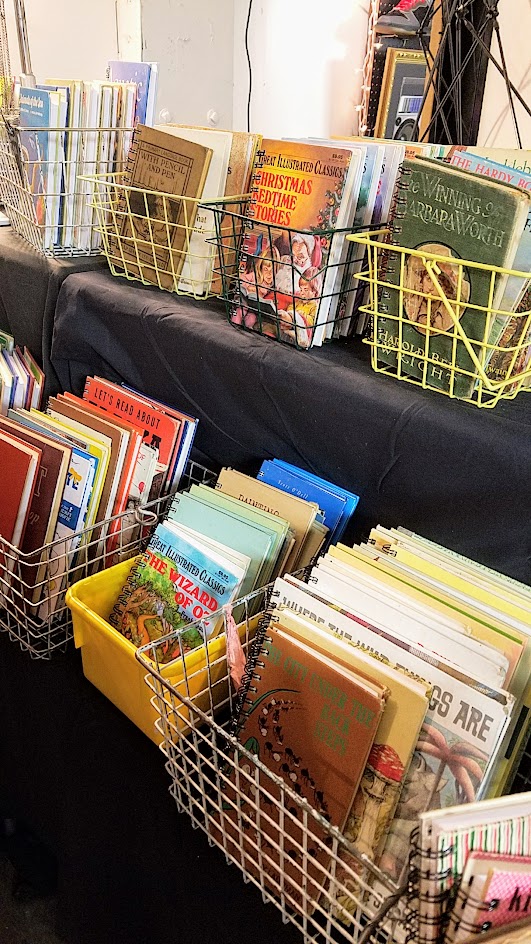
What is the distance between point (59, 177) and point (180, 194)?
1.21 ft

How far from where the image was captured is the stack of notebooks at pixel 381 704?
658 millimetres

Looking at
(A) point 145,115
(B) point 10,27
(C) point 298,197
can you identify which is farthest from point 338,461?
(B) point 10,27

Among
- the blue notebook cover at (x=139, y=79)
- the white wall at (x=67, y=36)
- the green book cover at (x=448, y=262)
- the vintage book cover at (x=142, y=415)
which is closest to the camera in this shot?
the green book cover at (x=448, y=262)

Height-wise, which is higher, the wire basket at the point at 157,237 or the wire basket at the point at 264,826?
the wire basket at the point at 157,237

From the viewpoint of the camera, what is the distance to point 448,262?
30.5 inches

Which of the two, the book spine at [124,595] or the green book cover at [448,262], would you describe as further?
the book spine at [124,595]

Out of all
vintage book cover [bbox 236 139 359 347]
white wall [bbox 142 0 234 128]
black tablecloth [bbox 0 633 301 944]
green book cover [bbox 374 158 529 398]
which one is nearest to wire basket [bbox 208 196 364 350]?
vintage book cover [bbox 236 139 359 347]

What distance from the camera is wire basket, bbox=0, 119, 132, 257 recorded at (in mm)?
1372

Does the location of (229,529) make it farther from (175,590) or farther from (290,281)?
(290,281)

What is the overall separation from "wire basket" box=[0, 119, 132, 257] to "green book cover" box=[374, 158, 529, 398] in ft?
2.41

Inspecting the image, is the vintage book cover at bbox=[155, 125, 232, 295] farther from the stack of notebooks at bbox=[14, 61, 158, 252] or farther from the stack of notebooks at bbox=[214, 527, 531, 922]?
the stack of notebooks at bbox=[214, 527, 531, 922]

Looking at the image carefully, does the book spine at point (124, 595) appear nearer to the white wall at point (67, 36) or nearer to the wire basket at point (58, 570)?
the wire basket at point (58, 570)

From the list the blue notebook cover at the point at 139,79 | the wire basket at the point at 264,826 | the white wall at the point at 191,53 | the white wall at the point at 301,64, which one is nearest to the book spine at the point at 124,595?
the wire basket at the point at 264,826

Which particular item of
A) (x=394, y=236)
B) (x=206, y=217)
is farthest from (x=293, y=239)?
(x=206, y=217)
